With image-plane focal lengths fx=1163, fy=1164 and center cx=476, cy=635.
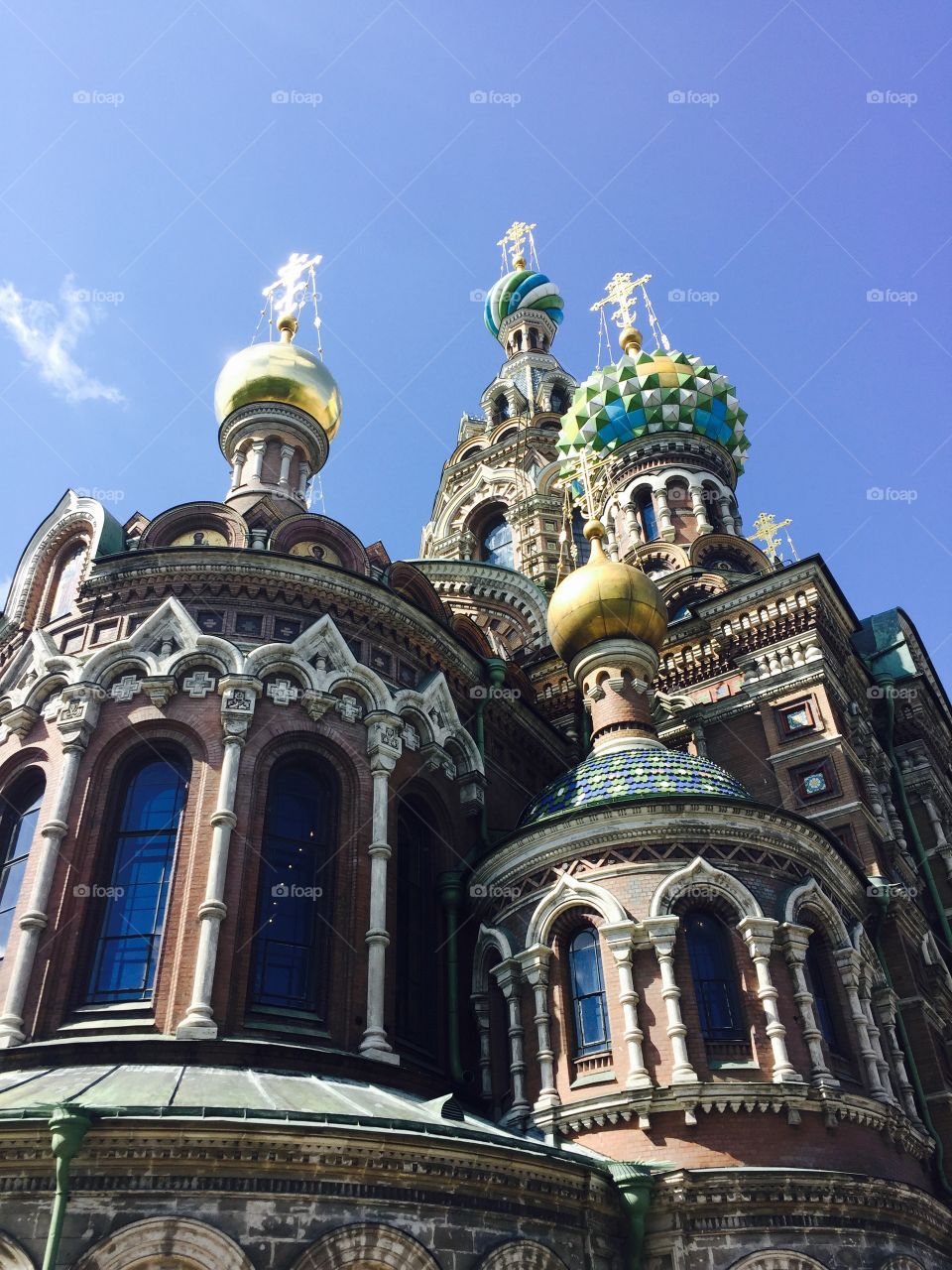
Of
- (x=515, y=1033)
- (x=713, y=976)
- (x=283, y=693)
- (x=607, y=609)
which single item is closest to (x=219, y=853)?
(x=283, y=693)

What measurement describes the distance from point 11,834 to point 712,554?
13205 mm

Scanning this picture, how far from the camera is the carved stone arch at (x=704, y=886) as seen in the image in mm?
10273

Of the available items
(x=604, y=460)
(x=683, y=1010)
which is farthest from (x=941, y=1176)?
(x=604, y=460)

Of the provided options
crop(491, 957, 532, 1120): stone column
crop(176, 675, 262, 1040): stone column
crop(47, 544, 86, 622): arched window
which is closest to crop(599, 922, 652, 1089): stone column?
crop(491, 957, 532, 1120): stone column

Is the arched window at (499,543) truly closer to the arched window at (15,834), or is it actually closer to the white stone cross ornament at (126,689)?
the white stone cross ornament at (126,689)

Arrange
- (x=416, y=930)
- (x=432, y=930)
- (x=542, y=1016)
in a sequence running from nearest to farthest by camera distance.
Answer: (x=542, y=1016) < (x=416, y=930) < (x=432, y=930)

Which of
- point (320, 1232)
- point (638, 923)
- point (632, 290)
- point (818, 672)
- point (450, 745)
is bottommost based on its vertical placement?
point (320, 1232)

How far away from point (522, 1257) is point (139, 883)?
15.0 feet

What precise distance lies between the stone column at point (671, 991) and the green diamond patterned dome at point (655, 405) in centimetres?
1429

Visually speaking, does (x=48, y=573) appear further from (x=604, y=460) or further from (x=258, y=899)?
(x=604, y=460)

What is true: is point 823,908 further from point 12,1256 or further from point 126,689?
point 12,1256

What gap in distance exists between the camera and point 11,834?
11.1m

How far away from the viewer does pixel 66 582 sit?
42.1 ft

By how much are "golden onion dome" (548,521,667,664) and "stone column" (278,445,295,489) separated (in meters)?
4.69
